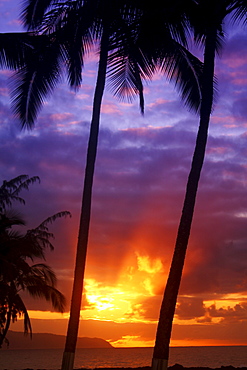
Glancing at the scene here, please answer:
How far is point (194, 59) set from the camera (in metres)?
19.8

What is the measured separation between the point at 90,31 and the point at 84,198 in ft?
21.1

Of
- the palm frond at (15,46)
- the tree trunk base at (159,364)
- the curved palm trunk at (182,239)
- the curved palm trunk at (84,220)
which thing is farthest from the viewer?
the palm frond at (15,46)

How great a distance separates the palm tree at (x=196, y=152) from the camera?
13719 mm

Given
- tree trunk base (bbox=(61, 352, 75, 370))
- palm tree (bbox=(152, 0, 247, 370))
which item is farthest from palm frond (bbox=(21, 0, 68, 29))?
tree trunk base (bbox=(61, 352, 75, 370))

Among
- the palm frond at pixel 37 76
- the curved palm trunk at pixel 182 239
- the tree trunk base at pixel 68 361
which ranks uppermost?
the palm frond at pixel 37 76

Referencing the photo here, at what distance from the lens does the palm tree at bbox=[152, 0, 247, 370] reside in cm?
1372

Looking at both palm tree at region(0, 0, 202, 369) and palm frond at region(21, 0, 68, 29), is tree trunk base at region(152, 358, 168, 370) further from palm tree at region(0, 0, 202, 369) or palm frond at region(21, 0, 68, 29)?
palm frond at region(21, 0, 68, 29)

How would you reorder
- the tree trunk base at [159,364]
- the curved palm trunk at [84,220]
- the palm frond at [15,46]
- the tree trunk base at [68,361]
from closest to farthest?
the tree trunk base at [159,364] → the tree trunk base at [68,361] → the curved palm trunk at [84,220] → the palm frond at [15,46]

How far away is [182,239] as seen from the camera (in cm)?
1429

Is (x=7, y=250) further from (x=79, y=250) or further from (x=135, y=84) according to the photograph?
(x=135, y=84)

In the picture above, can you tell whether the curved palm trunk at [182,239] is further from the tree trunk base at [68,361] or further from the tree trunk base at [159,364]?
the tree trunk base at [68,361]

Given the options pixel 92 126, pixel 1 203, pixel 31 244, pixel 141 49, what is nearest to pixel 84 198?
pixel 92 126

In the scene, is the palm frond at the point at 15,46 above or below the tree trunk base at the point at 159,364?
above

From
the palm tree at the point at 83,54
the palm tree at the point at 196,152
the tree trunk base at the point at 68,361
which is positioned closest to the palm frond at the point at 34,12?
the palm tree at the point at 83,54
